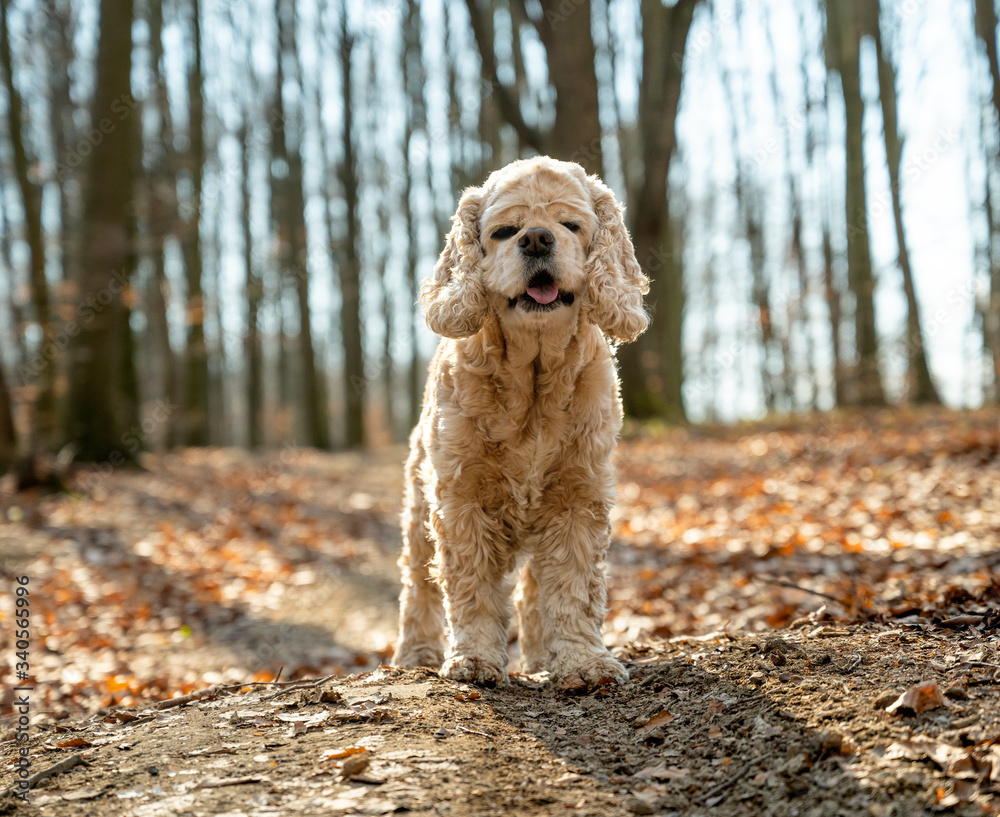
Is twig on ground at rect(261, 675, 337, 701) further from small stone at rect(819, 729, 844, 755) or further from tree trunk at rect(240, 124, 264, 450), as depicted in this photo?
tree trunk at rect(240, 124, 264, 450)

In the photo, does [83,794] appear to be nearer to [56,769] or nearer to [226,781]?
[56,769]

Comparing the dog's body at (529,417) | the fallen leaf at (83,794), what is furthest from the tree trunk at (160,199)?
the fallen leaf at (83,794)

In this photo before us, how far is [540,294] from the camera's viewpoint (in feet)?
11.7

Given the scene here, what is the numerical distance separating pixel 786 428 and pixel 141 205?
12449 millimetres

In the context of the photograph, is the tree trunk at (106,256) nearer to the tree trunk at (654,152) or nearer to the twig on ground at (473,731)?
the tree trunk at (654,152)

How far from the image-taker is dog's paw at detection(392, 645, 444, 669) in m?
4.43

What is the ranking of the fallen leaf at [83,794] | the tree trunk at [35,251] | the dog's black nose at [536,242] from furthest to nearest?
the tree trunk at [35,251] → the dog's black nose at [536,242] → the fallen leaf at [83,794]

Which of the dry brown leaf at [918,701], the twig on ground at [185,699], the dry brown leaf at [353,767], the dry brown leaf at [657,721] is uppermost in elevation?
the dry brown leaf at [918,701]

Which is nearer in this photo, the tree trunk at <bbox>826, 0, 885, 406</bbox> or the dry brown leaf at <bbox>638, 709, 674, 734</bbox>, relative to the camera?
the dry brown leaf at <bbox>638, 709, 674, 734</bbox>

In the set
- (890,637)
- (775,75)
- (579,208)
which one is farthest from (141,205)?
(775,75)

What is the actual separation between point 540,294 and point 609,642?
2.60 m

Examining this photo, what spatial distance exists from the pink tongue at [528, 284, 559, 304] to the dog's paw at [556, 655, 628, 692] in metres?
1.63

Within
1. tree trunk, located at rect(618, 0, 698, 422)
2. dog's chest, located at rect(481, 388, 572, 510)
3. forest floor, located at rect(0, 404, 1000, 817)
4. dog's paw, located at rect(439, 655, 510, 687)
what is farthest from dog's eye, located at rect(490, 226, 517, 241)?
tree trunk, located at rect(618, 0, 698, 422)

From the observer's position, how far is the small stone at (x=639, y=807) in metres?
2.36
